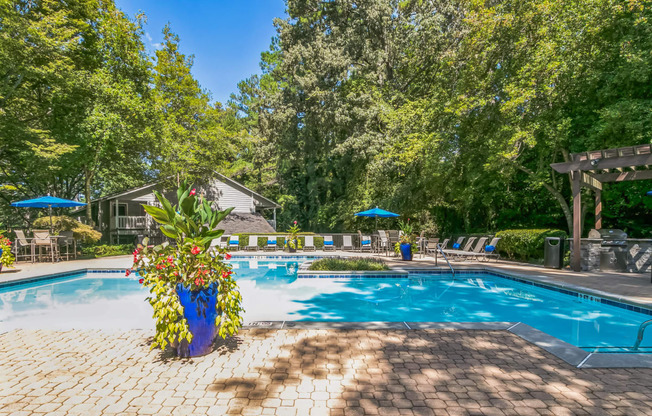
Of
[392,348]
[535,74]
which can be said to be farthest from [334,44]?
[392,348]

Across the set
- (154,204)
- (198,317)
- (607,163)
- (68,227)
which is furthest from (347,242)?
(198,317)

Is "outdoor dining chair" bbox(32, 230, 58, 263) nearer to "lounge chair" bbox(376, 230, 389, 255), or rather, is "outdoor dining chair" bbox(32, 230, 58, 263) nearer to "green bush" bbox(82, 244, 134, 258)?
"green bush" bbox(82, 244, 134, 258)

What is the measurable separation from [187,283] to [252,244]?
16.0 metres

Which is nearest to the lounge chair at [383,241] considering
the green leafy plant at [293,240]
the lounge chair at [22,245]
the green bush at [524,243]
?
the green leafy plant at [293,240]

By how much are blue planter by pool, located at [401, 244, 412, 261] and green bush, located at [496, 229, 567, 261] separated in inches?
148

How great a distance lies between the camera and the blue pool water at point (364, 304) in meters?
5.63

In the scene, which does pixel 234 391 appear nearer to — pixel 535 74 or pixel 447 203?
pixel 535 74

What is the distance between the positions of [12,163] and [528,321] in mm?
24590

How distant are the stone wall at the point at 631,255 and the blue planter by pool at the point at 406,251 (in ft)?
17.7

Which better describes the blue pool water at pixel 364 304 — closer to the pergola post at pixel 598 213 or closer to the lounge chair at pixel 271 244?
the pergola post at pixel 598 213

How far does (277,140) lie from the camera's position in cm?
2441

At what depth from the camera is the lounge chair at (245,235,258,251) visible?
19141 millimetres

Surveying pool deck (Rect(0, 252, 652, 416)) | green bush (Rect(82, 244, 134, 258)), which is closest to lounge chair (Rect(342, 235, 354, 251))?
green bush (Rect(82, 244, 134, 258))

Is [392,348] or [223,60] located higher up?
[223,60]
